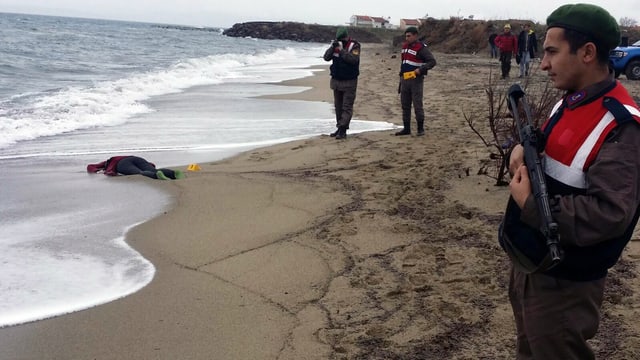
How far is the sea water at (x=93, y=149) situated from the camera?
173 inches

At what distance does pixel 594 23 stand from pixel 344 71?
26.8ft

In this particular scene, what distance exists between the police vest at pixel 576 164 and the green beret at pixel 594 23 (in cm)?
15

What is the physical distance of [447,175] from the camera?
6.76 m

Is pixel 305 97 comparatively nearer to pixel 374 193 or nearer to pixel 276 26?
pixel 374 193

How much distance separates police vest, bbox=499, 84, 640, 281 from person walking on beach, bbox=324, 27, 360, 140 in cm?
772

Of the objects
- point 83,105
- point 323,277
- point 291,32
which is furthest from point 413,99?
point 291,32

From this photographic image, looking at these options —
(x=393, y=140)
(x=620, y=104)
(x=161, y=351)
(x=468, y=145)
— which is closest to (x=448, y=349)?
(x=161, y=351)

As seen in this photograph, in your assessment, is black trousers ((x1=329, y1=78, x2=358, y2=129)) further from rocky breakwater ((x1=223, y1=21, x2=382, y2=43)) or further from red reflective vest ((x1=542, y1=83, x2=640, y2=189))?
rocky breakwater ((x1=223, y1=21, x2=382, y2=43))

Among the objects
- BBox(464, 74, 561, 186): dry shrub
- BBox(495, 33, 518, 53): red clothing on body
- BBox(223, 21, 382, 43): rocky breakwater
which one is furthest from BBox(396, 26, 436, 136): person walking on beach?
BBox(223, 21, 382, 43): rocky breakwater

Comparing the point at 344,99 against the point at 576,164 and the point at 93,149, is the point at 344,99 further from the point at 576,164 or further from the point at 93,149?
the point at 576,164

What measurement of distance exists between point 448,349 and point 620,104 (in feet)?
6.04

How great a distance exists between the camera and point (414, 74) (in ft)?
31.7

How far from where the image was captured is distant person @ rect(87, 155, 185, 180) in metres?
7.19

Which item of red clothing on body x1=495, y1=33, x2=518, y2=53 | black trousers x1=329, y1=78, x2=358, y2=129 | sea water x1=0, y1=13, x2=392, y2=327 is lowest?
sea water x1=0, y1=13, x2=392, y2=327
